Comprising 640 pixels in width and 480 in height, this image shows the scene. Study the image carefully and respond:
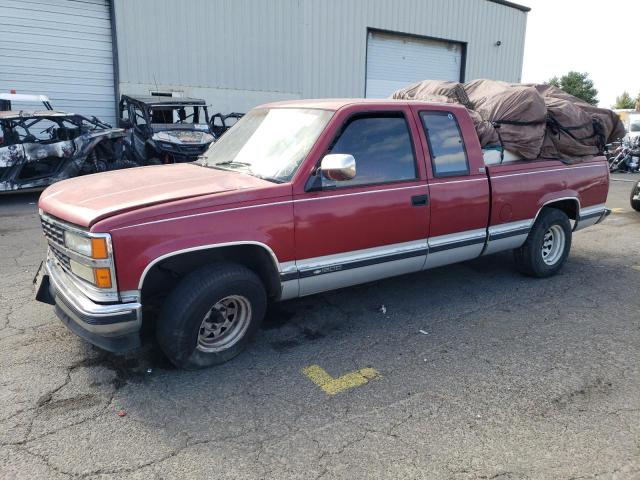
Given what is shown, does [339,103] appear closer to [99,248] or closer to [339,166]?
[339,166]

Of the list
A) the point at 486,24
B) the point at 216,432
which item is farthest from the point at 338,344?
the point at 486,24

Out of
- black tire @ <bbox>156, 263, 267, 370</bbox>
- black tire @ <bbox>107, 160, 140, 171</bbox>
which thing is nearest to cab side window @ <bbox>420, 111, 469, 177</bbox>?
black tire @ <bbox>156, 263, 267, 370</bbox>

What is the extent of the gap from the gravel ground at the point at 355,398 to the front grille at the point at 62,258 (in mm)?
673

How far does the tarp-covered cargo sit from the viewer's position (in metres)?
5.04

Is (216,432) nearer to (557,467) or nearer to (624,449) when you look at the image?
(557,467)

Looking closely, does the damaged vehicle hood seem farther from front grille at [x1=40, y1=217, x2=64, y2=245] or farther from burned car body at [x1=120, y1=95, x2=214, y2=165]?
front grille at [x1=40, y1=217, x2=64, y2=245]

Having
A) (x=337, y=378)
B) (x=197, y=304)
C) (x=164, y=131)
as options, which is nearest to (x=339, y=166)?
(x=197, y=304)

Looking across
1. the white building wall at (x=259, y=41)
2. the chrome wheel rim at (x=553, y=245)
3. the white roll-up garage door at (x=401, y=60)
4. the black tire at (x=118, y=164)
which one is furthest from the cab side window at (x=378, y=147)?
the white roll-up garage door at (x=401, y=60)

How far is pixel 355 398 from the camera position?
3.23 meters

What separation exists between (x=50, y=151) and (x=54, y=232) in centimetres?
752

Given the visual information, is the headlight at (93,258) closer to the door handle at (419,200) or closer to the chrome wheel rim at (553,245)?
the door handle at (419,200)

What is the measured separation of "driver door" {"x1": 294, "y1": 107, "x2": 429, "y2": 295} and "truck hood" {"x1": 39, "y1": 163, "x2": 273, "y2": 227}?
0.49 meters

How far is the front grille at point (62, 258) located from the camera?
3.42 meters

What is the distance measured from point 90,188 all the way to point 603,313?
4532 mm
